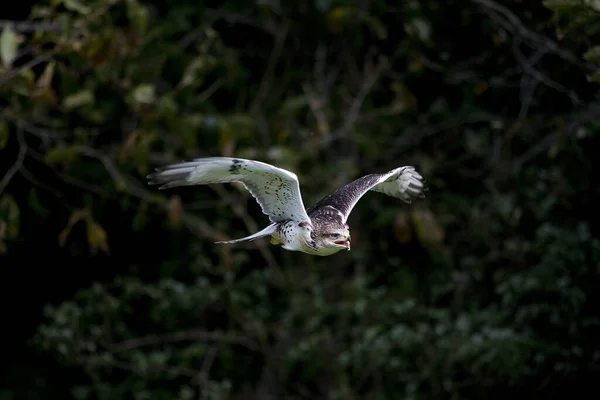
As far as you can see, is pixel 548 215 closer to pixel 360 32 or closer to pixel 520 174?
pixel 520 174

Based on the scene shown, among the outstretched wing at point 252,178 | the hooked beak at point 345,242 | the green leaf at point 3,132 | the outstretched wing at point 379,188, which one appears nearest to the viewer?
the outstretched wing at point 252,178

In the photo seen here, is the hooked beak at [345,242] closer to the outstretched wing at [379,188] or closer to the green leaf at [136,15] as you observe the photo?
the outstretched wing at [379,188]

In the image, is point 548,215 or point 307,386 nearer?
point 548,215

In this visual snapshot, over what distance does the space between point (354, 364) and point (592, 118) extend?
282 centimetres

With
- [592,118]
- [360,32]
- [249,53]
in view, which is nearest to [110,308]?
[249,53]

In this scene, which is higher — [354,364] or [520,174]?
[520,174]

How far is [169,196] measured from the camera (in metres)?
8.25

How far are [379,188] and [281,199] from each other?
1.30 metres

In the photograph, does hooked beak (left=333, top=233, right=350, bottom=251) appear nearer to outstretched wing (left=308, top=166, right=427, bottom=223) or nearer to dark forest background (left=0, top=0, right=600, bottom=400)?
outstretched wing (left=308, top=166, right=427, bottom=223)

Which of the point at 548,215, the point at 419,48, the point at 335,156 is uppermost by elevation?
the point at 419,48

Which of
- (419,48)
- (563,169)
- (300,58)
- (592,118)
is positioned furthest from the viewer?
(300,58)

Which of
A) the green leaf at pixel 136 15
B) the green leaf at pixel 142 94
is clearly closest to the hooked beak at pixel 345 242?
the green leaf at pixel 142 94

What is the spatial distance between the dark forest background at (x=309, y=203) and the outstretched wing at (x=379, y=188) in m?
1.81

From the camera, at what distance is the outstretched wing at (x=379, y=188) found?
15.8 feet
